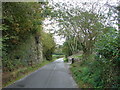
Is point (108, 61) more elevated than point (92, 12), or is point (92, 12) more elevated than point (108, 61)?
point (92, 12)

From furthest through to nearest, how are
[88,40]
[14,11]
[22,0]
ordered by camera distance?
[88,40]
[14,11]
[22,0]

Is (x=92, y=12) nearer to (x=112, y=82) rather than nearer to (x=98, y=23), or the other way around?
(x=98, y=23)

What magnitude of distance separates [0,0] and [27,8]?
2.14 meters

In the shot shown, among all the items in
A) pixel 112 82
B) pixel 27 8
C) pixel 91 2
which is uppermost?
pixel 91 2

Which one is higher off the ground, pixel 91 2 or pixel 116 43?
pixel 91 2

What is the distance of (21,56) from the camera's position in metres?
10.2

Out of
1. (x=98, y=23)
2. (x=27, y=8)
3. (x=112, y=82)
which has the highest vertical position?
(x=27, y=8)

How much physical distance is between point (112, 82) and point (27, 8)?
6.37 metres

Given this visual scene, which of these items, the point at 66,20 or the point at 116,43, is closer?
the point at 116,43

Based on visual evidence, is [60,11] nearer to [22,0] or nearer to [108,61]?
[22,0]

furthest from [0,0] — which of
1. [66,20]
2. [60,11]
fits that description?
[66,20]

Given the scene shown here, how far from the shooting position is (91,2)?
9797 millimetres

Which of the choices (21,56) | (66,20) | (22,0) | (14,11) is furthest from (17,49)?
(66,20)

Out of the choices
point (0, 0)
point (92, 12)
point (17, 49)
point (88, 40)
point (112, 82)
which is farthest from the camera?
point (88, 40)
